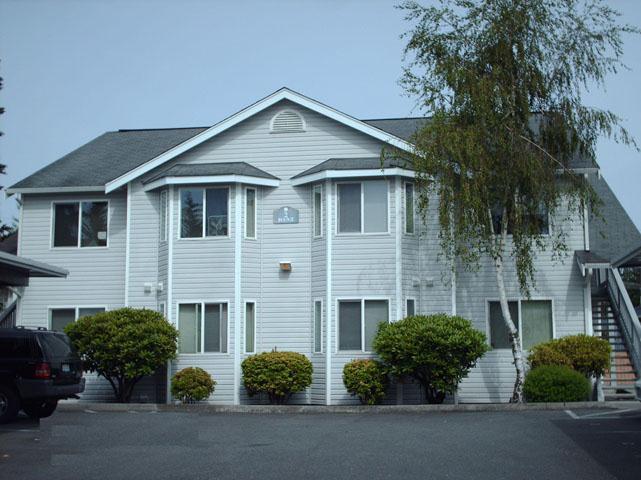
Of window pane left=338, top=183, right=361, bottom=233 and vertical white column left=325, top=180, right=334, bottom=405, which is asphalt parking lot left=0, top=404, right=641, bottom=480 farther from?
window pane left=338, top=183, right=361, bottom=233

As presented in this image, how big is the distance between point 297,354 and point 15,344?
313 inches

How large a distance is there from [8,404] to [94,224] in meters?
9.82

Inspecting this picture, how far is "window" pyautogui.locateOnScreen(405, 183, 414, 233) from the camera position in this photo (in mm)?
24891

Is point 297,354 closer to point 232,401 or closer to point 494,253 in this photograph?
point 232,401

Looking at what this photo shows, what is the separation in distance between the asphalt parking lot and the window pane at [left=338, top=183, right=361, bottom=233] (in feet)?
21.5

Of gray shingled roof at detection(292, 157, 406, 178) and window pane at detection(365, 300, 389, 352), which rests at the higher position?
gray shingled roof at detection(292, 157, 406, 178)

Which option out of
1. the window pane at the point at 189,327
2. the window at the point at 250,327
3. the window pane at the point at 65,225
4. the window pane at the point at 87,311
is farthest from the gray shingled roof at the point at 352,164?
the window pane at the point at 87,311

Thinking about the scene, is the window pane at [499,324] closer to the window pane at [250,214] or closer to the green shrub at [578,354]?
the green shrub at [578,354]

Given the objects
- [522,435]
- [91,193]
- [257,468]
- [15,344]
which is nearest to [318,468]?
[257,468]

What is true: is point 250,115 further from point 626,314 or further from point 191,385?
point 626,314

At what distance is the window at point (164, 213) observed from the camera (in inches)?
1017

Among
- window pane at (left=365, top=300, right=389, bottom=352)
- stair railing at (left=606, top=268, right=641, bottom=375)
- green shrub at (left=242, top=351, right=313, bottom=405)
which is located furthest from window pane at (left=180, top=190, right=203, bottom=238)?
stair railing at (left=606, top=268, right=641, bottom=375)

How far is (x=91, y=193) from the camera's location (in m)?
27.3

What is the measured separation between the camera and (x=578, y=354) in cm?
2319
